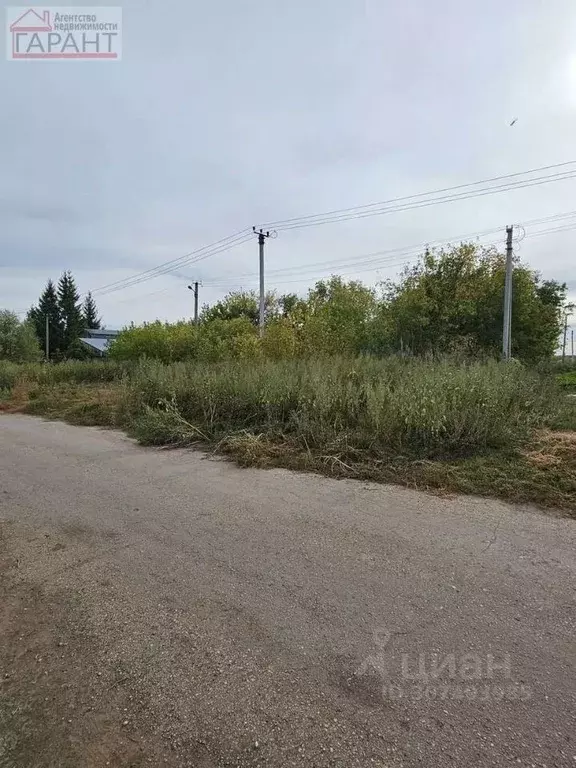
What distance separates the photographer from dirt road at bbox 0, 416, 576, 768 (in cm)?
162

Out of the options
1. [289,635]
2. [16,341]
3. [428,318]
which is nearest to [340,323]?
[428,318]

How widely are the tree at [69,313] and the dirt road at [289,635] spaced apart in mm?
56681

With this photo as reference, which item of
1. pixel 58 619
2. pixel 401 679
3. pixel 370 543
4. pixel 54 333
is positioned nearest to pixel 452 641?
pixel 401 679

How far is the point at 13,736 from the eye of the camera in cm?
165

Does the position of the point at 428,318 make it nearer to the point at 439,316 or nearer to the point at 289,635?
the point at 439,316

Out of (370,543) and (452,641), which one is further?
(370,543)

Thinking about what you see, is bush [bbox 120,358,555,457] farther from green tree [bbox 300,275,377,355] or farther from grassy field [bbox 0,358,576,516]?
green tree [bbox 300,275,377,355]

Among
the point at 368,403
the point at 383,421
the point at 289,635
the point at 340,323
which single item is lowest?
the point at 289,635

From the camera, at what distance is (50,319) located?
55.0 metres

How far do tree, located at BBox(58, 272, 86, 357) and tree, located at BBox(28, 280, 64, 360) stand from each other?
1.61ft

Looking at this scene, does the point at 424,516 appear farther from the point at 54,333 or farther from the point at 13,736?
the point at 54,333

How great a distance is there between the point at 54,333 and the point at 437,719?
6186 cm

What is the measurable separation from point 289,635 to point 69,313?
62.0 meters

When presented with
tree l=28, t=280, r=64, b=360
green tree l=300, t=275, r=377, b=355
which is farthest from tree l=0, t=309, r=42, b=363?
green tree l=300, t=275, r=377, b=355
